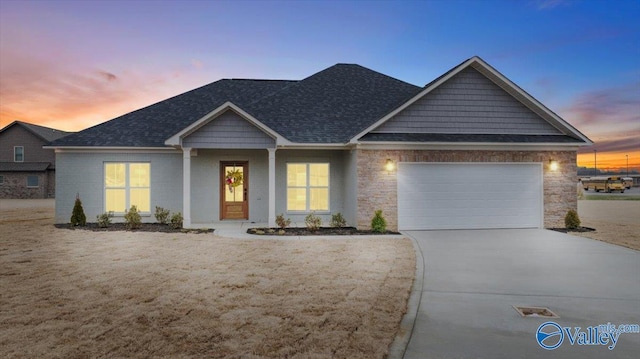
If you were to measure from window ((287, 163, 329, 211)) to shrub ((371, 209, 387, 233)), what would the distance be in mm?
2948

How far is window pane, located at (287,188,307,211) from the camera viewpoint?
15430 millimetres

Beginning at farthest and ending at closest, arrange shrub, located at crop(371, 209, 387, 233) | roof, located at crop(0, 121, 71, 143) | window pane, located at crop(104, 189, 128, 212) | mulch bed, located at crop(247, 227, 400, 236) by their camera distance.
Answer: roof, located at crop(0, 121, 71, 143), window pane, located at crop(104, 189, 128, 212), shrub, located at crop(371, 209, 387, 233), mulch bed, located at crop(247, 227, 400, 236)

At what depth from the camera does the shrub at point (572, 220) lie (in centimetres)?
1359

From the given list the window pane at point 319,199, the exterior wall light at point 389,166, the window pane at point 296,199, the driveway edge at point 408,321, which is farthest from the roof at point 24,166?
the driveway edge at point 408,321

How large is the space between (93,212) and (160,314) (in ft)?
41.0

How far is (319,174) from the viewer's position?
1562 centimetres

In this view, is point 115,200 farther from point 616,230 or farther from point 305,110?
point 616,230

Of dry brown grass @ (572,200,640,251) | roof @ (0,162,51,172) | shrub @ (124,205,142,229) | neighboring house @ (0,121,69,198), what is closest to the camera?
dry brown grass @ (572,200,640,251)

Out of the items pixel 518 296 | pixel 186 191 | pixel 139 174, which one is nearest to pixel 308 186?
pixel 186 191

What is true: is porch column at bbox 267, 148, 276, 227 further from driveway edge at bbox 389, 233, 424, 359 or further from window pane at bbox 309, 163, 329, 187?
driveway edge at bbox 389, 233, 424, 359

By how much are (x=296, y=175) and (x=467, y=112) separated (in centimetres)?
714

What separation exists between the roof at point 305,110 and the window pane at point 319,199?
7.36 ft
